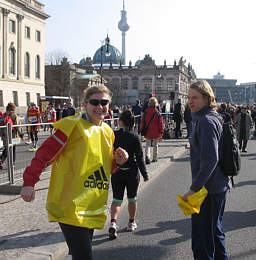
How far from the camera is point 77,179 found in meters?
2.76

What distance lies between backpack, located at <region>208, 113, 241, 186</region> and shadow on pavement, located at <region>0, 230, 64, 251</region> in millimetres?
2291

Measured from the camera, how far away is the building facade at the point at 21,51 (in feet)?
153

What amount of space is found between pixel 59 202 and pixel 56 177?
0.19m

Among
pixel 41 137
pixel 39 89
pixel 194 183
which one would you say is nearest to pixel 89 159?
pixel 194 183

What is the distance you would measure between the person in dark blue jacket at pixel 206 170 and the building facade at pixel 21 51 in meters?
46.3

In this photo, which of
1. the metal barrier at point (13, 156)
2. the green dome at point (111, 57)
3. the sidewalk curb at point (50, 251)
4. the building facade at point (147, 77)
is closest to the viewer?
the sidewalk curb at point (50, 251)

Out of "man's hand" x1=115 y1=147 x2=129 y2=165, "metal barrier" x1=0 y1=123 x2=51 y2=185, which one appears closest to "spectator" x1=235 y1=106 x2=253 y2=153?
"metal barrier" x1=0 y1=123 x2=51 y2=185

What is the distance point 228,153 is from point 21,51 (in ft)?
168

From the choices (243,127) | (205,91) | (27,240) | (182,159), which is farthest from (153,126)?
(205,91)

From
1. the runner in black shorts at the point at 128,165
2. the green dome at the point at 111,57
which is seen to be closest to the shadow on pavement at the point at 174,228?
the runner in black shorts at the point at 128,165

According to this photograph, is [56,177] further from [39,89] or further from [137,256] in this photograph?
[39,89]

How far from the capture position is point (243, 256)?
4160mm

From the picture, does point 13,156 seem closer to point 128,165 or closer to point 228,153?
point 128,165

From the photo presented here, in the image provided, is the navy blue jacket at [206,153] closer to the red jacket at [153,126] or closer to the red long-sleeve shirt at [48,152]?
the red long-sleeve shirt at [48,152]
